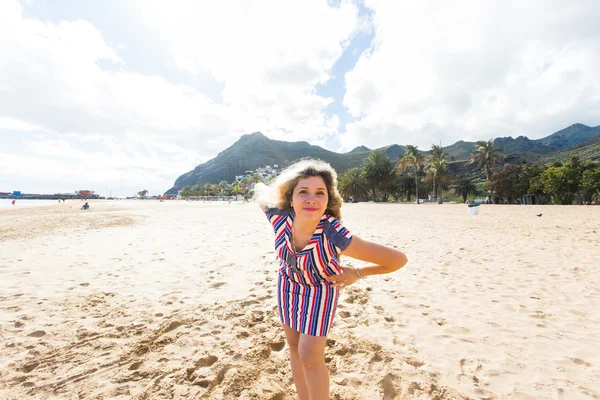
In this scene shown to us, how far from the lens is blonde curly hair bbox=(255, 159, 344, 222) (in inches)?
79.0

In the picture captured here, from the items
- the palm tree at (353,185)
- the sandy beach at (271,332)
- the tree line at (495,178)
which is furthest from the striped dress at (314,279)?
the palm tree at (353,185)

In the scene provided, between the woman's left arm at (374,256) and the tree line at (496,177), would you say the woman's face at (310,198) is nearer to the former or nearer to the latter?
the woman's left arm at (374,256)

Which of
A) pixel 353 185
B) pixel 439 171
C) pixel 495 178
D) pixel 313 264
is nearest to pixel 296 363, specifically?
pixel 313 264

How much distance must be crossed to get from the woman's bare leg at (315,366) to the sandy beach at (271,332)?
0.81 meters

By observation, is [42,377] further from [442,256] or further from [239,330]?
[442,256]

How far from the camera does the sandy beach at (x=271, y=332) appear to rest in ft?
7.99

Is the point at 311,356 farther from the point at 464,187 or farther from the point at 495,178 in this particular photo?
the point at 464,187

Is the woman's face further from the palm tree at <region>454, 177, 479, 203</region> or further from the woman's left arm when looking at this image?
the palm tree at <region>454, 177, 479, 203</region>

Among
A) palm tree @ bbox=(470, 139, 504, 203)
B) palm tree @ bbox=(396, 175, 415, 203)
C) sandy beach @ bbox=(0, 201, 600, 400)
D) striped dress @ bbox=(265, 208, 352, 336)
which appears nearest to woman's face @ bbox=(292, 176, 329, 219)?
striped dress @ bbox=(265, 208, 352, 336)

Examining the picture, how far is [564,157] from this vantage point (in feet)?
313

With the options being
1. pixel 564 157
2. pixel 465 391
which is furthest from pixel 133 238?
pixel 564 157

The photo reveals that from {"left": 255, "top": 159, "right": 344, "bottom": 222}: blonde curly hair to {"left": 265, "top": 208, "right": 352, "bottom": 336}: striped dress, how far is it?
28cm

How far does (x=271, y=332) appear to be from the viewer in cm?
339

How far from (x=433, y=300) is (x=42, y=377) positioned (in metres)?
5.06
